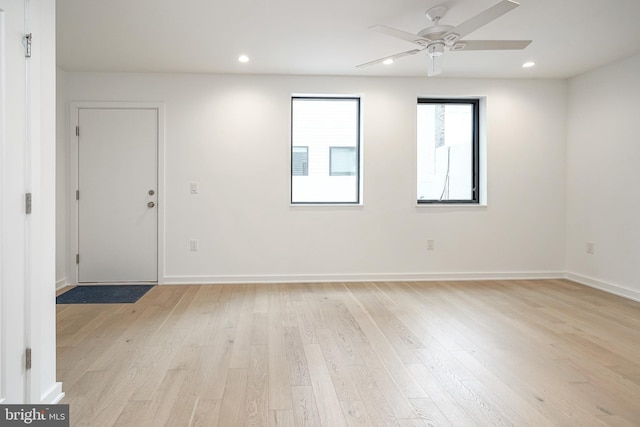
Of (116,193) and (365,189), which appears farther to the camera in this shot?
(365,189)

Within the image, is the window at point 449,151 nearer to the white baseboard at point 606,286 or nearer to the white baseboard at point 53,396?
the white baseboard at point 606,286

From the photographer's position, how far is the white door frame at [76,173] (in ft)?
14.7

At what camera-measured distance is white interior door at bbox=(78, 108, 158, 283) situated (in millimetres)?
4531

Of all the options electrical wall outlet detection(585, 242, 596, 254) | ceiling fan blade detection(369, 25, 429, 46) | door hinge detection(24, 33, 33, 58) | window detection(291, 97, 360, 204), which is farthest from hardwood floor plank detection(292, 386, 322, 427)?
electrical wall outlet detection(585, 242, 596, 254)

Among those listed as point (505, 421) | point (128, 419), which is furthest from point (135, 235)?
point (505, 421)

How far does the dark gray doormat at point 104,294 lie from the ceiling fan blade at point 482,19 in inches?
140

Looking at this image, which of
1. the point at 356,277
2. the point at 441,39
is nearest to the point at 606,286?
the point at 356,277

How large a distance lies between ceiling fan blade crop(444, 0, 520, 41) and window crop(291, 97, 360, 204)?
2.15m

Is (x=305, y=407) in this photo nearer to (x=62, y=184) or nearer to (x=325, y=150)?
(x=325, y=150)

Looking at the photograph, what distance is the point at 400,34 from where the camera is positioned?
107 inches

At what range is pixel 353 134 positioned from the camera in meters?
4.92

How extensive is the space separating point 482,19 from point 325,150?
8.73 ft

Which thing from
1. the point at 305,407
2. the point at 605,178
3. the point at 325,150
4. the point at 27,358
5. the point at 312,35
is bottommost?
the point at 305,407

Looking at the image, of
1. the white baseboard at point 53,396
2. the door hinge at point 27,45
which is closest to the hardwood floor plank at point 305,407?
the white baseboard at point 53,396
